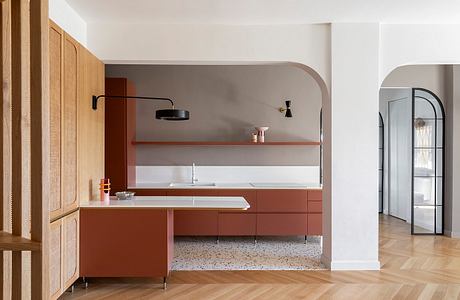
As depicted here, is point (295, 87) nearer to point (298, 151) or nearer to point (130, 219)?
point (298, 151)

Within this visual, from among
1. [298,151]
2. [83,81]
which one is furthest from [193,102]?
[83,81]

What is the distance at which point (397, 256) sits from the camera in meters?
5.25

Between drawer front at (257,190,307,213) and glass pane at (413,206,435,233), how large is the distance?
6.92 ft

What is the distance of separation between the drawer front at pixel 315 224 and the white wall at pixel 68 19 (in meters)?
3.50

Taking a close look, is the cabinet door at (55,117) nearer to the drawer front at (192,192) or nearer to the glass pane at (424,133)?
the drawer front at (192,192)

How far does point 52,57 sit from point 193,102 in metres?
3.45

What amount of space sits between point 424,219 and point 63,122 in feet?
18.4

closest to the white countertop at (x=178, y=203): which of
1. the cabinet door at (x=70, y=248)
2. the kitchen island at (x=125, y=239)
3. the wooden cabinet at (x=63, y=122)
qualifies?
the kitchen island at (x=125, y=239)

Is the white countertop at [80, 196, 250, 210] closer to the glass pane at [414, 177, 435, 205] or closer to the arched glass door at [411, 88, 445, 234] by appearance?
the arched glass door at [411, 88, 445, 234]

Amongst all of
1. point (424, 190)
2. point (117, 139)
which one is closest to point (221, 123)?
point (117, 139)

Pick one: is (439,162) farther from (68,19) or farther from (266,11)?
(68,19)

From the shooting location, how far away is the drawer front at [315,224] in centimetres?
592

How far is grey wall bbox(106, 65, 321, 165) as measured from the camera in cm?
657

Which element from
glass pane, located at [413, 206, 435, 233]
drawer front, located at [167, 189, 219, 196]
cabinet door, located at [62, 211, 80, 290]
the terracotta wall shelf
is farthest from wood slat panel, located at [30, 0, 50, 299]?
glass pane, located at [413, 206, 435, 233]
